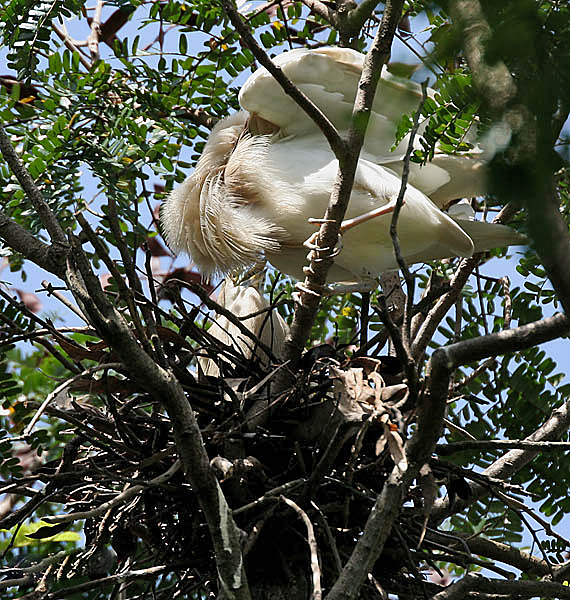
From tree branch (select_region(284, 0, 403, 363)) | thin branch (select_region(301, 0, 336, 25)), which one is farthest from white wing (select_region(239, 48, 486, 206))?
tree branch (select_region(284, 0, 403, 363))

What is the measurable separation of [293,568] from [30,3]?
174 centimetres

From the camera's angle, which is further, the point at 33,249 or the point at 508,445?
the point at 508,445

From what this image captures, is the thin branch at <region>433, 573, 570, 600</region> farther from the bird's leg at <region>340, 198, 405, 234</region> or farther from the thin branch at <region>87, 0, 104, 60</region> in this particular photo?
the thin branch at <region>87, 0, 104, 60</region>

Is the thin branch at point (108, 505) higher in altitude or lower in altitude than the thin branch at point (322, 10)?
lower

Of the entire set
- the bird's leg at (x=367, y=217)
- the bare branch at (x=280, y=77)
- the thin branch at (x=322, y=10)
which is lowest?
the bird's leg at (x=367, y=217)

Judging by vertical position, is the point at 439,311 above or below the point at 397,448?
above

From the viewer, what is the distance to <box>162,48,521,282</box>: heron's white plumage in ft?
8.34

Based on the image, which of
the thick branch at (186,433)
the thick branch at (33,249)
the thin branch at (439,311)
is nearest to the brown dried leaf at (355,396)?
the thick branch at (186,433)

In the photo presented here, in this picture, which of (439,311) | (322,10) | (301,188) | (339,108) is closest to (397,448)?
(439,311)

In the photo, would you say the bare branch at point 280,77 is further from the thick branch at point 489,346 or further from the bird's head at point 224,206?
the bird's head at point 224,206

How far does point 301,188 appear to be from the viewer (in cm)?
256

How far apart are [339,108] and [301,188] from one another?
0.33 metres

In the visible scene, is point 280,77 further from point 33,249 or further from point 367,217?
point 367,217

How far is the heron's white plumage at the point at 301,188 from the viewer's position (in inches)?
100
